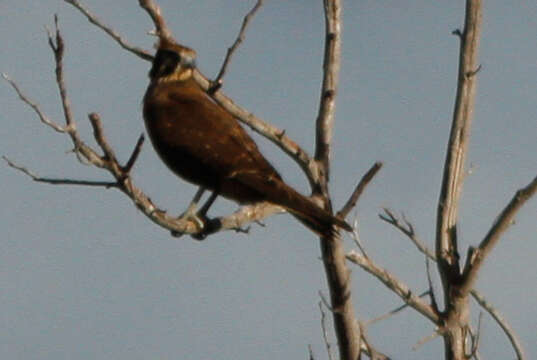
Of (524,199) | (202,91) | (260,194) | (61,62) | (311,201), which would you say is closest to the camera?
(61,62)

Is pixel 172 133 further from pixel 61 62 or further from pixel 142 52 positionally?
pixel 61 62

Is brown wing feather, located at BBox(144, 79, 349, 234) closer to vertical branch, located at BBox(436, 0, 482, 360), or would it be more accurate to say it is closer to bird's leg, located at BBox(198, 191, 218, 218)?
bird's leg, located at BBox(198, 191, 218, 218)

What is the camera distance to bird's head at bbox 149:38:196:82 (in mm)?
7613

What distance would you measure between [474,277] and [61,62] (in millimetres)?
2361

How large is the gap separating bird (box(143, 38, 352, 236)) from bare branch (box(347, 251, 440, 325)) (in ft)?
1.52

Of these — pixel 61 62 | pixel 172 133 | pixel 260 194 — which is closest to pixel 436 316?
pixel 260 194

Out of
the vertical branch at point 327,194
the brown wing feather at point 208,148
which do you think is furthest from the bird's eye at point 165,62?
the vertical branch at point 327,194

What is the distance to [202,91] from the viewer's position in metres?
7.61

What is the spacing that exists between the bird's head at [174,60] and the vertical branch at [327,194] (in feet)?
3.41

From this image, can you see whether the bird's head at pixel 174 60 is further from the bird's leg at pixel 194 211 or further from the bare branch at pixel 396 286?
the bare branch at pixel 396 286

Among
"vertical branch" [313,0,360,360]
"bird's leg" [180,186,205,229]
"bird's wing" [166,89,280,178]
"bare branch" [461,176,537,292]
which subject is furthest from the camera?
"bird's wing" [166,89,280,178]

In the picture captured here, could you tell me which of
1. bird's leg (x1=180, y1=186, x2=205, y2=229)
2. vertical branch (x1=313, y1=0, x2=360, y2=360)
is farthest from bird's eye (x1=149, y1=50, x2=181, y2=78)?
vertical branch (x1=313, y1=0, x2=360, y2=360)

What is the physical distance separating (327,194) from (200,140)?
95 cm

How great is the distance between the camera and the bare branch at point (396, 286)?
632 cm
